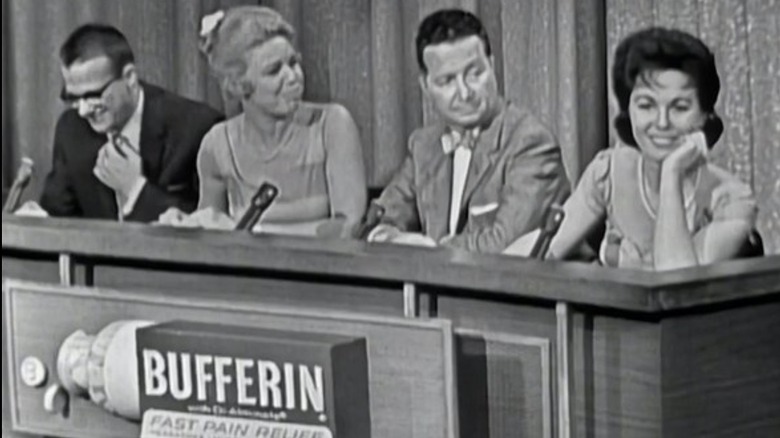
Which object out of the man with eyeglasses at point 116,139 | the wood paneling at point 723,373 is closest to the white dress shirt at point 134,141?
the man with eyeglasses at point 116,139

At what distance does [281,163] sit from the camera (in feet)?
8.08

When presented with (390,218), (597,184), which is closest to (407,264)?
(390,218)

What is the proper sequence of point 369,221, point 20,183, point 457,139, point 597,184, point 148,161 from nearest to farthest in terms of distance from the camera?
1. point 597,184
2. point 457,139
3. point 369,221
4. point 148,161
5. point 20,183

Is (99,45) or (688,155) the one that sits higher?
(99,45)

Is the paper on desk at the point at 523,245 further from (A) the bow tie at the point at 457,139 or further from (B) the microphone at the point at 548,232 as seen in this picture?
(A) the bow tie at the point at 457,139

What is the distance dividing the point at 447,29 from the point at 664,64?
0.30 m

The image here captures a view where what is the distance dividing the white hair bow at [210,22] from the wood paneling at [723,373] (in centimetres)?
80

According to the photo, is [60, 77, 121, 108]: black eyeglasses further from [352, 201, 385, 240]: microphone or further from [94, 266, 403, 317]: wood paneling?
[352, 201, 385, 240]: microphone

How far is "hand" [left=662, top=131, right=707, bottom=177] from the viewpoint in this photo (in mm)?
2098

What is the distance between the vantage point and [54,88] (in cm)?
269

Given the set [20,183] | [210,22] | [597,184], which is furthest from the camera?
[20,183]

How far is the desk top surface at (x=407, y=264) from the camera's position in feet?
6.64

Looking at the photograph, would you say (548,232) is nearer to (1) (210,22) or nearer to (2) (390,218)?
(2) (390,218)

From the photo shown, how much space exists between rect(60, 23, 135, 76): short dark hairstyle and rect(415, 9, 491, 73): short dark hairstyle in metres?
0.49
